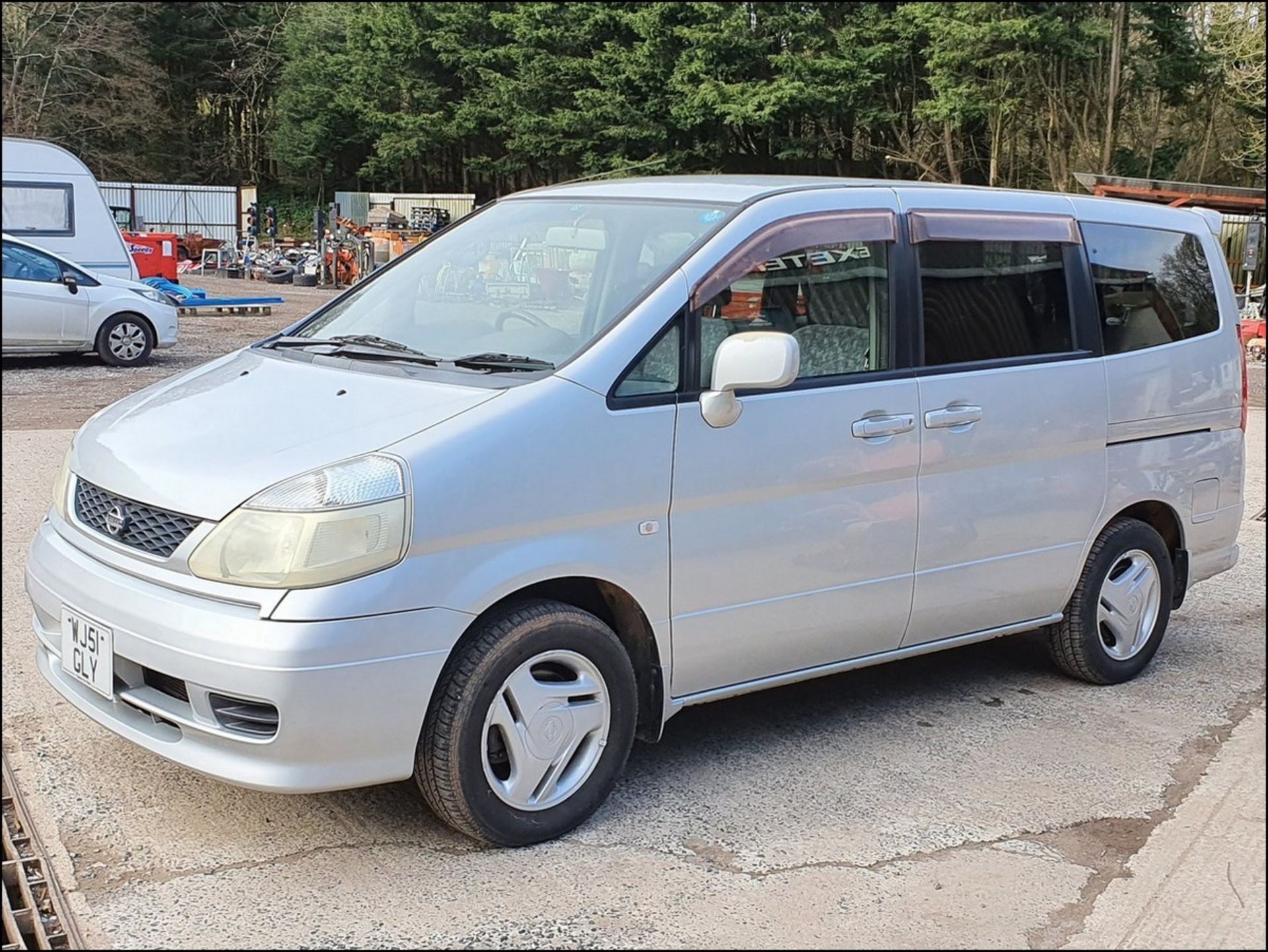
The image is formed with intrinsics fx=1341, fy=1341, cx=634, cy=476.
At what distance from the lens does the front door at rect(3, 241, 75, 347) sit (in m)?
14.4

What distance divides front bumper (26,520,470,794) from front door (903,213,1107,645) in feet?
6.16

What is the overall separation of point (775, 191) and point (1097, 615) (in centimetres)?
219

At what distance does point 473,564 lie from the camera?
3.46 metres

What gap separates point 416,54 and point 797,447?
46.4 meters

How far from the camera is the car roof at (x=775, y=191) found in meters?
4.45

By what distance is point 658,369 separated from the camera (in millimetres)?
3900

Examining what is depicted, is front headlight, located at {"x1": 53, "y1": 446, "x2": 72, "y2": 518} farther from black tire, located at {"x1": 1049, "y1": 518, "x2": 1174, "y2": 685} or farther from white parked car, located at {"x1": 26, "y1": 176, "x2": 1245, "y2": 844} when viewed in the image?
black tire, located at {"x1": 1049, "y1": 518, "x2": 1174, "y2": 685}

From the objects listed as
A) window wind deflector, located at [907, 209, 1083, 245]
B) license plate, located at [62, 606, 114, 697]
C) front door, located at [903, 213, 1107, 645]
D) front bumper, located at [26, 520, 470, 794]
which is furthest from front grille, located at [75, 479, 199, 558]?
window wind deflector, located at [907, 209, 1083, 245]

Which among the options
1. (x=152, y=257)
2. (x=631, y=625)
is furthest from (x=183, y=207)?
(x=631, y=625)

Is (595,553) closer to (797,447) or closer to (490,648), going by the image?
(490,648)

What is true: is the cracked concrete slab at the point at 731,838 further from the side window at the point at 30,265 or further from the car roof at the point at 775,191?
the side window at the point at 30,265

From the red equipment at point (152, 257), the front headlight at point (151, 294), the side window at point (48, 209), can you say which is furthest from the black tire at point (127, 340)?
the red equipment at point (152, 257)

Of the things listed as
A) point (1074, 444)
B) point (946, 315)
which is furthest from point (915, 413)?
point (1074, 444)

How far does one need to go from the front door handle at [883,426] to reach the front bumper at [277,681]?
151cm
